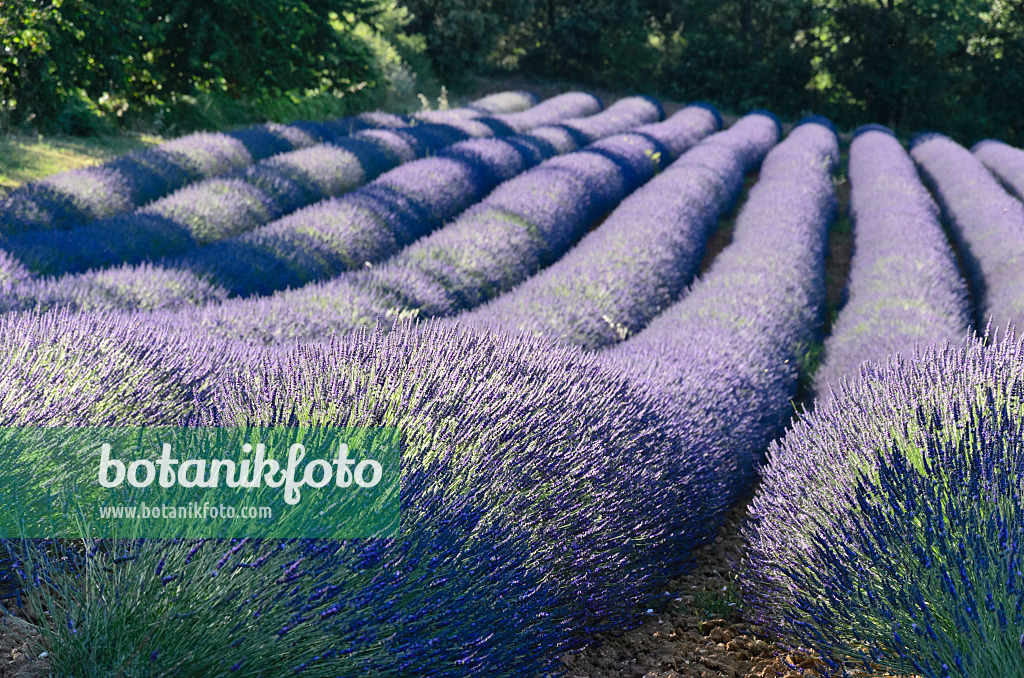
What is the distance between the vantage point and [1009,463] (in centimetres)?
213

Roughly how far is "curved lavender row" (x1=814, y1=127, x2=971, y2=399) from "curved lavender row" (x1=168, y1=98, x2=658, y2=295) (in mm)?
3468

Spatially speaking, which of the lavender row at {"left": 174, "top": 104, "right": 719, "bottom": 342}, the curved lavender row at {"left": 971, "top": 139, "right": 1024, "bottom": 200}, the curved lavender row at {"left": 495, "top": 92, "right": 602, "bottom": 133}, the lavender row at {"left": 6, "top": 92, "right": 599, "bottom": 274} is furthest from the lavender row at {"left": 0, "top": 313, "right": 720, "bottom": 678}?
the curved lavender row at {"left": 495, "top": 92, "right": 602, "bottom": 133}

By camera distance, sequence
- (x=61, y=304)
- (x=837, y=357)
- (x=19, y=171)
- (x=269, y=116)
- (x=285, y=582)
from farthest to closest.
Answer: (x=269, y=116), (x=19, y=171), (x=837, y=357), (x=61, y=304), (x=285, y=582)

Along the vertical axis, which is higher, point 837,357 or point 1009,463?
point 1009,463

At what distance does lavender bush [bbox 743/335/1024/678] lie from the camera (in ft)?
5.94

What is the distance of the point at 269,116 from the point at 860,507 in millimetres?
11796

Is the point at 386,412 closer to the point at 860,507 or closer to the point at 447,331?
the point at 447,331

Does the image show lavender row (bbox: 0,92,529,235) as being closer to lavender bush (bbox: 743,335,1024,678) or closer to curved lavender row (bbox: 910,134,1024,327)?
lavender bush (bbox: 743,335,1024,678)

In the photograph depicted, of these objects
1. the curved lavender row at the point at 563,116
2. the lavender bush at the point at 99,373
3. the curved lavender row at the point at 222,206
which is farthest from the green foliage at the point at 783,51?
the lavender bush at the point at 99,373

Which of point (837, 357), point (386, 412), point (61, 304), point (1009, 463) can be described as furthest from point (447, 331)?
point (837, 357)

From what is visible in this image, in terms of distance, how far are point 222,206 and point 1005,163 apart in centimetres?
1284

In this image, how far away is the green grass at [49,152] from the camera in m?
7.37

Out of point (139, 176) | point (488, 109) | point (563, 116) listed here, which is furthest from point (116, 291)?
point (563, 116)

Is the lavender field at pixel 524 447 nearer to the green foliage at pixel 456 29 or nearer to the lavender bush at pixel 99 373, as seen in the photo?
the lavender bush at pixel 99 373
